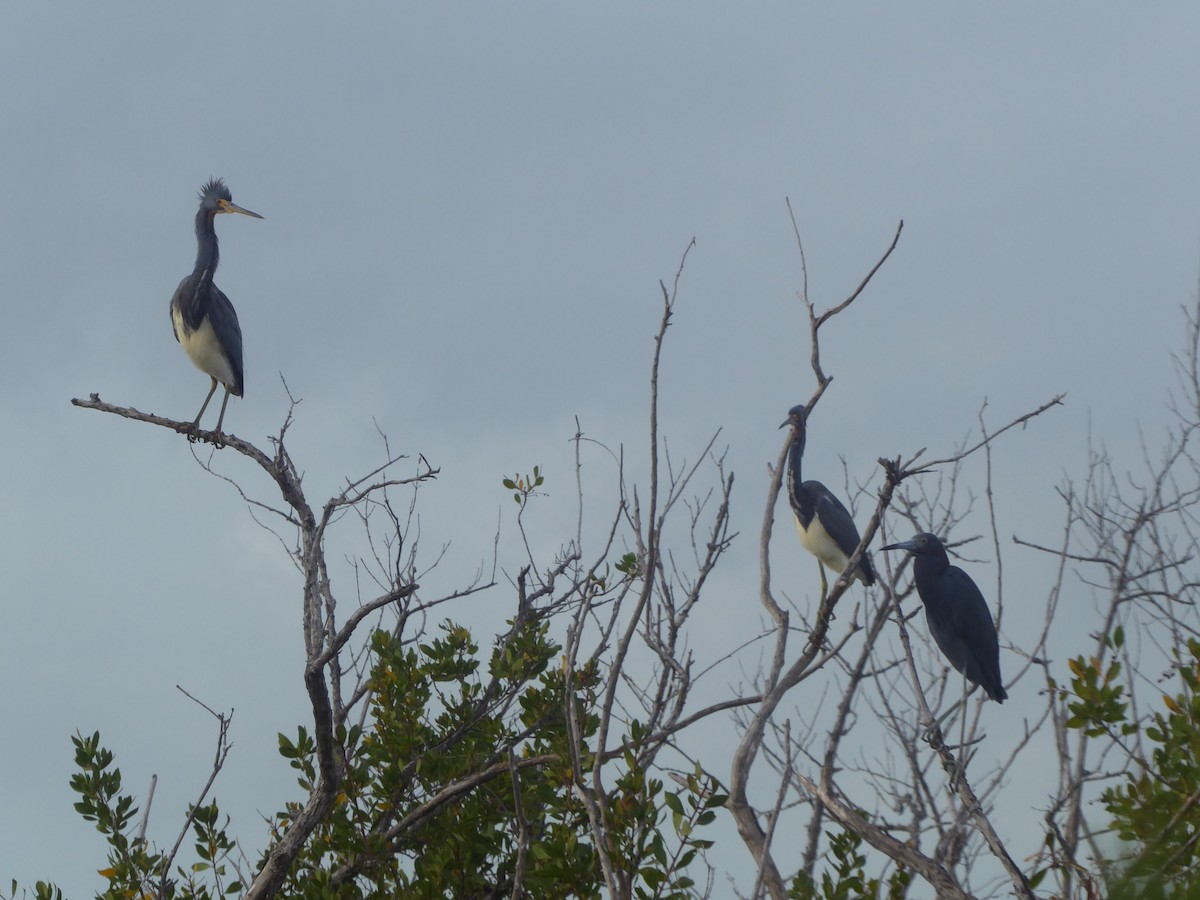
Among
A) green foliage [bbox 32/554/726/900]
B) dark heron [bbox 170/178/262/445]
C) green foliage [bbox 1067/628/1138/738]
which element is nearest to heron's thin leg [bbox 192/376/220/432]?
dark heron [bbox 170/178/262/445]

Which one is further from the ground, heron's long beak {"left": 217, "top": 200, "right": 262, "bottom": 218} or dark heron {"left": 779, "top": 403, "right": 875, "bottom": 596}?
heron's long beak {"left": 217, "top": 200, "right": 262, "bottom": 218}

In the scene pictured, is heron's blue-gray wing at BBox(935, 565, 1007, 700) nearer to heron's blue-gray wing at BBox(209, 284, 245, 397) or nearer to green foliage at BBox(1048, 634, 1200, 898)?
green foliage at BBox(1048, 634, 1200, 898)

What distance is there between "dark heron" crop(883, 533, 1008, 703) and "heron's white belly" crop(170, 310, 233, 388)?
204 inches

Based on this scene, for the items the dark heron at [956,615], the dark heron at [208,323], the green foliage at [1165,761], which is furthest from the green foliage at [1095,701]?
the dark heron at [208,323]

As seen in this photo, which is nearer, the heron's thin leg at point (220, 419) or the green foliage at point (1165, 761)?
the green foliage at point (1165, 761)

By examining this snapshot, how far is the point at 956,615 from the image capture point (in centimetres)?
696

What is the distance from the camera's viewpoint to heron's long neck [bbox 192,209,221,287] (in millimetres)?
9570

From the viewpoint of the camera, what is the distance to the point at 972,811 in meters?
4.37

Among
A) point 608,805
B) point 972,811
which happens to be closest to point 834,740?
point 972,811

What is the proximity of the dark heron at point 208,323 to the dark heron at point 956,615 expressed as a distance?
4.98 meters

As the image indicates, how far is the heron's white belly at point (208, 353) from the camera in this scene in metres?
9.27

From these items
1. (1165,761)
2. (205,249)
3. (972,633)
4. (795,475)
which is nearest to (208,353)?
(205,249)

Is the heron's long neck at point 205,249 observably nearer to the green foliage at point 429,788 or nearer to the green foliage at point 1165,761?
the green foliage at point 429,788

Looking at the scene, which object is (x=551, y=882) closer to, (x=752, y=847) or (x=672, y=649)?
(x=752, y=847)
